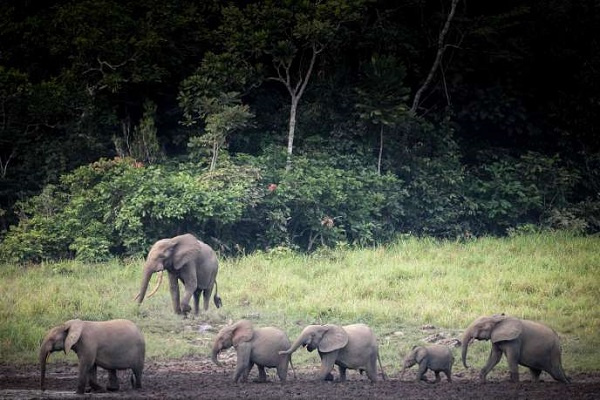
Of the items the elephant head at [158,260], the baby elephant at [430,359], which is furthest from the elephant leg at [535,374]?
the elephant head at [158,260]

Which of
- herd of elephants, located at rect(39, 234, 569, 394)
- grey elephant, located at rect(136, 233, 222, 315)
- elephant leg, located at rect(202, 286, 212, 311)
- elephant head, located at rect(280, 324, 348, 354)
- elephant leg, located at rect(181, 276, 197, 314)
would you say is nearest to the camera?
herd of elephants, located at rect(39, 234, 569, 394)

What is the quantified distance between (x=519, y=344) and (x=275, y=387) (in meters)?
2.83

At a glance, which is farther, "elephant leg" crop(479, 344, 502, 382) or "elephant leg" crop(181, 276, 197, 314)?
"elephant leg" crop(181, 276, 197, 314)

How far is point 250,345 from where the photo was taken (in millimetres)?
12266

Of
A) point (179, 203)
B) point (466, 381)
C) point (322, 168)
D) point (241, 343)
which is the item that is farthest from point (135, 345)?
point (322, 168)

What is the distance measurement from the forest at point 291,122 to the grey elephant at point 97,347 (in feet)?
28.7

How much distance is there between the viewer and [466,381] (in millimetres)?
12992

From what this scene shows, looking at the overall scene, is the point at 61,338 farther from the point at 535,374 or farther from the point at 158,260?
the point at 535,374

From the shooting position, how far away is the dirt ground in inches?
457

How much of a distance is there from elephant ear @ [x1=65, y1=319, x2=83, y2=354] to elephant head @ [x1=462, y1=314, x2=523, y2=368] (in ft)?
13.9

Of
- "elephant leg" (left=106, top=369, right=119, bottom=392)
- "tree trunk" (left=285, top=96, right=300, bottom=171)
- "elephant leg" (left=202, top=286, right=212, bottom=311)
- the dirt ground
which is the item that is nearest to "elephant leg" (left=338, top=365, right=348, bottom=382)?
the dirt ground

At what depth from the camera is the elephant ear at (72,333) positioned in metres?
11.2

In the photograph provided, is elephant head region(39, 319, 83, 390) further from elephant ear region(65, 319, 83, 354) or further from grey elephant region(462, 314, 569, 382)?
grey elephant region(462, 314, 569, 382)

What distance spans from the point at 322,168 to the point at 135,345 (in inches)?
467
